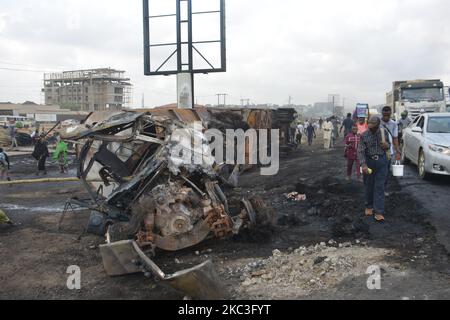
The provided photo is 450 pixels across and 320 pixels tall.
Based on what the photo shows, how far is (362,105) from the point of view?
2298cm

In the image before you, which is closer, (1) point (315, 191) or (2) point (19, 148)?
(1) point (315, 191)

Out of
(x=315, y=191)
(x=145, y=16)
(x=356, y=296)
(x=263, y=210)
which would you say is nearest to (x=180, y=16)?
(x=145, y=16)

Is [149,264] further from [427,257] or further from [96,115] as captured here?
[96,115]

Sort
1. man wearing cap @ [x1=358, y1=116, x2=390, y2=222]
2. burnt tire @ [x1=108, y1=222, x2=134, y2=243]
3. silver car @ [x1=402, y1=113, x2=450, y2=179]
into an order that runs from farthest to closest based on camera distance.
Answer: silver car @ [x1=402, y1=113, x2=450, y2=179]
man wearing cap @ [x1=358, y1=116, x2=390, y2=222]
burnt tire @ [x1=108, y1=222, x2=134, y2=243]

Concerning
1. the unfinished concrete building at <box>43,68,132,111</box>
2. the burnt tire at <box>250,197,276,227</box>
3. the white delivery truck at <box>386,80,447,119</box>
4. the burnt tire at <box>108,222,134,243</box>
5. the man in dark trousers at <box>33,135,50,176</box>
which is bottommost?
the burnt tire at <box>108,222,134,243</box>

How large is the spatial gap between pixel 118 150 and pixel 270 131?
1107 centimetres

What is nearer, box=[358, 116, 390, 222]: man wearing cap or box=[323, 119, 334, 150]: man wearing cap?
box=[358, 116, 390, 222]: man wearing cap

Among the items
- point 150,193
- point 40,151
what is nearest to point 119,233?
point 150,193

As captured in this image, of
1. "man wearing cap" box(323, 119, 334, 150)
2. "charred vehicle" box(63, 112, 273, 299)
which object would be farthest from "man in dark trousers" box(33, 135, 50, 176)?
"man wearing cap" box(323, 119, 334, 150)

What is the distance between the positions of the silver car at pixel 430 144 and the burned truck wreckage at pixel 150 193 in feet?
12.8

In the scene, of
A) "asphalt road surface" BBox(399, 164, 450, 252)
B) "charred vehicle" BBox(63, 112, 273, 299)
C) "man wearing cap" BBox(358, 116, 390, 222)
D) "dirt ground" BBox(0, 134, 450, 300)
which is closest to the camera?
"dirt ground" BBox(0, 134, 450, 300)

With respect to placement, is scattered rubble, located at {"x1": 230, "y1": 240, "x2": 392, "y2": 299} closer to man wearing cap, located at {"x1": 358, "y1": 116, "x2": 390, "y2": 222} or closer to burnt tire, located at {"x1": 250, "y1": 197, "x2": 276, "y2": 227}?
burnt tire, located at {"x1": 250, "y1": 197, "x2": 276, "y2": 227}

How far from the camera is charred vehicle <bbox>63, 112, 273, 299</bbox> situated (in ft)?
18.1

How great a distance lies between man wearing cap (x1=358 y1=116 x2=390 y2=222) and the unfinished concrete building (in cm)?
7059
